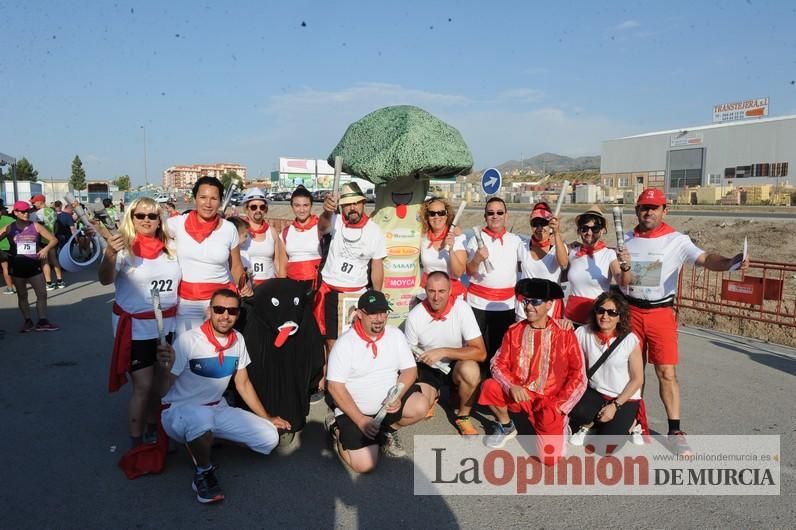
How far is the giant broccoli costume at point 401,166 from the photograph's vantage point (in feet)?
16.0

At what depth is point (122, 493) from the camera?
10.8 ft

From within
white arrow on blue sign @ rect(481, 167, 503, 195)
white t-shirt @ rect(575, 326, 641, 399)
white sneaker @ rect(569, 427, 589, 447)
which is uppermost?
white arrow on blue sign @ rect(481, 167, 503, 195)

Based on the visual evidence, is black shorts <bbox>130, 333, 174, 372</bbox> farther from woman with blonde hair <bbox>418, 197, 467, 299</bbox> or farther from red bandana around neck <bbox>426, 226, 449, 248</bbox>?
red bandana around neck <bbox>426, 226, 449, 248</bbox>

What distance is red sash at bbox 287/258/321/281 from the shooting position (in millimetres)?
5328

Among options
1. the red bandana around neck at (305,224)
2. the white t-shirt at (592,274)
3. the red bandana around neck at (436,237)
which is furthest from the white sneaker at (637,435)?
the red bandana around neck at (305,224)

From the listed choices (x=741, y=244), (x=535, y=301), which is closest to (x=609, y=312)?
(x=535, y=301)

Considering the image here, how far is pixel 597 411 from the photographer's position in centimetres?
391

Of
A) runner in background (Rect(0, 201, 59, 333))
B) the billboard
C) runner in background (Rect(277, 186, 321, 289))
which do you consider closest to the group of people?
runner in background (Rect(277, 186, 321, 289))

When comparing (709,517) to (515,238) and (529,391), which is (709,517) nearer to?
(529,391)

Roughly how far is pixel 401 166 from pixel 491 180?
6144mm

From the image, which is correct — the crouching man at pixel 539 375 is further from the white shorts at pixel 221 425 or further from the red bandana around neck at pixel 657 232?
the white shorts at pixel 221 425

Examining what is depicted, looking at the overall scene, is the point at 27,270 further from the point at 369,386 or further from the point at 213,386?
the point at 369,386

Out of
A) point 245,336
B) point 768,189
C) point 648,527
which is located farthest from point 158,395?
point 768,189

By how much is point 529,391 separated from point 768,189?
3047 cm
